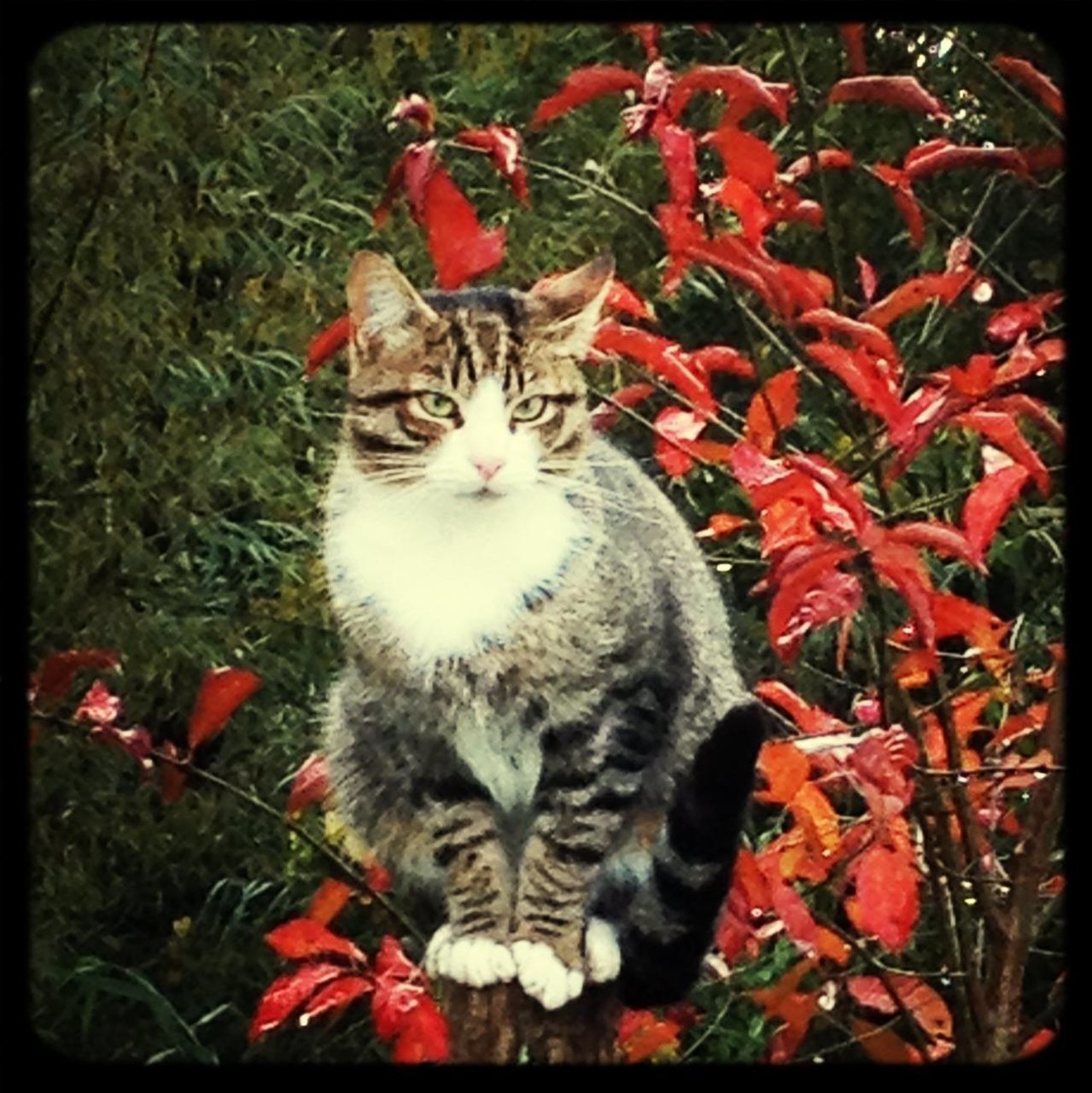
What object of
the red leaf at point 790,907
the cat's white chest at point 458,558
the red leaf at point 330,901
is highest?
the cat's white chest at point 458,558

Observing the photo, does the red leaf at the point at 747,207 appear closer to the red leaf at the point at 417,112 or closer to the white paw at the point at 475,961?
the red leaf at the point at 417,112

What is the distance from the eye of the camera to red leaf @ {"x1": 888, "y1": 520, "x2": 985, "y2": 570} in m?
1.23

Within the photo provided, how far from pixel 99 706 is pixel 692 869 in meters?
0.51

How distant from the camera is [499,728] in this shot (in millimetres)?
1271

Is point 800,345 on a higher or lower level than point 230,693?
higher

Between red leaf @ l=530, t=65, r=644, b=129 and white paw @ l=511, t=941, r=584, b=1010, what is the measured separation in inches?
26.5

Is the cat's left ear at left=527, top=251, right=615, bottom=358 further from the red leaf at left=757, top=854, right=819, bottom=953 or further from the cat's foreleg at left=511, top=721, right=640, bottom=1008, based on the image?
the red leaf at left=757, top=854, right=819, bottom=953

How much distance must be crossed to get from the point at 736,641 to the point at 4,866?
65 centimetres

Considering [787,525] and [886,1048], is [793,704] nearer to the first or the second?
[787,525]

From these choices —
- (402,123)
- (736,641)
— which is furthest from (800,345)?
(402,123)

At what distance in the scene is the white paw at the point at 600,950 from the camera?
127 centimetres

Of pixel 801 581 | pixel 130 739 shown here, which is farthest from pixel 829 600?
pixel 130 739

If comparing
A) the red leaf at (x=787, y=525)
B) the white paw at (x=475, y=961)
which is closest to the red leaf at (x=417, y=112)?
the red leaf at (x=787, y=525)

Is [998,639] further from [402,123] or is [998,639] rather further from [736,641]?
[402,123]
